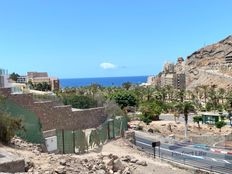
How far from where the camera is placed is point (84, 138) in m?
26.8

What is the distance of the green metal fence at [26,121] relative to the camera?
80.1 feet

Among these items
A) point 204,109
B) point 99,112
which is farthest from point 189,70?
point 99,112

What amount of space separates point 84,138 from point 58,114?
5.00 metres

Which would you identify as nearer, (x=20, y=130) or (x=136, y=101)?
(x=20, y=130)

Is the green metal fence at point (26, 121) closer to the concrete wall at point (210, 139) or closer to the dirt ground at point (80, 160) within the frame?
the dirt ground at point (80, 160)

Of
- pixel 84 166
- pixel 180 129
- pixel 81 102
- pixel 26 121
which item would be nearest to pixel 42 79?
pixel 180 129

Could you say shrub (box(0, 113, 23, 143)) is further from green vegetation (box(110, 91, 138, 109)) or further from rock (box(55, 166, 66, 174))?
green vegetation (box(110, 91, 138, 109))

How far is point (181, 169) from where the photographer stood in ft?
80.4

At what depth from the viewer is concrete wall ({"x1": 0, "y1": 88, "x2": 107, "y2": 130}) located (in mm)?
27575

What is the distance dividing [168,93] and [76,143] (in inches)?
3381

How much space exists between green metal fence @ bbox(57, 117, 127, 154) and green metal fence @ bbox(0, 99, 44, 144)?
1.43 m

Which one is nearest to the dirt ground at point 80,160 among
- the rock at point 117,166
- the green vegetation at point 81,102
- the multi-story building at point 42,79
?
the rock at point 117,166

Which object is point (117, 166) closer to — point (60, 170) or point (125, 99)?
point (60, 170)

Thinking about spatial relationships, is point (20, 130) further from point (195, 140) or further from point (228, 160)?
point (195, 140)
